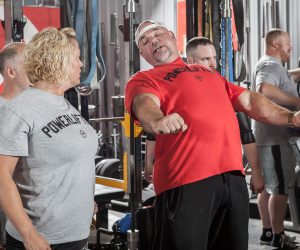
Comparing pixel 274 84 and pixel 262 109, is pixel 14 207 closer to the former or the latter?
pixel 262 109

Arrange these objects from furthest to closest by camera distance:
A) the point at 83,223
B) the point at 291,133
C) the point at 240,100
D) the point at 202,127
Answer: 1. the point at 291,133
2. the point at 240,100
3. the point at 202,127
4. the point at 83,223

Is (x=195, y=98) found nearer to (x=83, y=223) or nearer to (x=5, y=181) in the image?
(x=83, y=223)

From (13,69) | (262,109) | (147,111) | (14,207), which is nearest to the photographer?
(14,207)

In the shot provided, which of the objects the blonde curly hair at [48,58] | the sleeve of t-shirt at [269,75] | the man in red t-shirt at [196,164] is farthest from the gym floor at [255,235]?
the blonde curly hair at [48,58]

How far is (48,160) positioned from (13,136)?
5.1 inches

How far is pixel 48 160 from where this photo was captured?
5.76ft

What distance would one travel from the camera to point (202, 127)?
91.5 inches

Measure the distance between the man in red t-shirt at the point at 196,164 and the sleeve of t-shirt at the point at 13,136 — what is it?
61 cm

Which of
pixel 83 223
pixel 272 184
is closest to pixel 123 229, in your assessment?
pixel 272 184

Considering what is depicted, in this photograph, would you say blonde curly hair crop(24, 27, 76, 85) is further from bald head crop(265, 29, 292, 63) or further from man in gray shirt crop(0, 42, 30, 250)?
bald head crop(265, 29, 292, 63)

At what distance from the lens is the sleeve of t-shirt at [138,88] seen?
7.70 ft

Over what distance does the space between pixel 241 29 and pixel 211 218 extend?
1789 millimetres

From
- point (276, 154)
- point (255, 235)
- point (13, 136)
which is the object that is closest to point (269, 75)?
point (276, 154)

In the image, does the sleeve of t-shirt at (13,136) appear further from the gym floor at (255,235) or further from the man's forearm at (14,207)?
the gym floor at (255,235)
